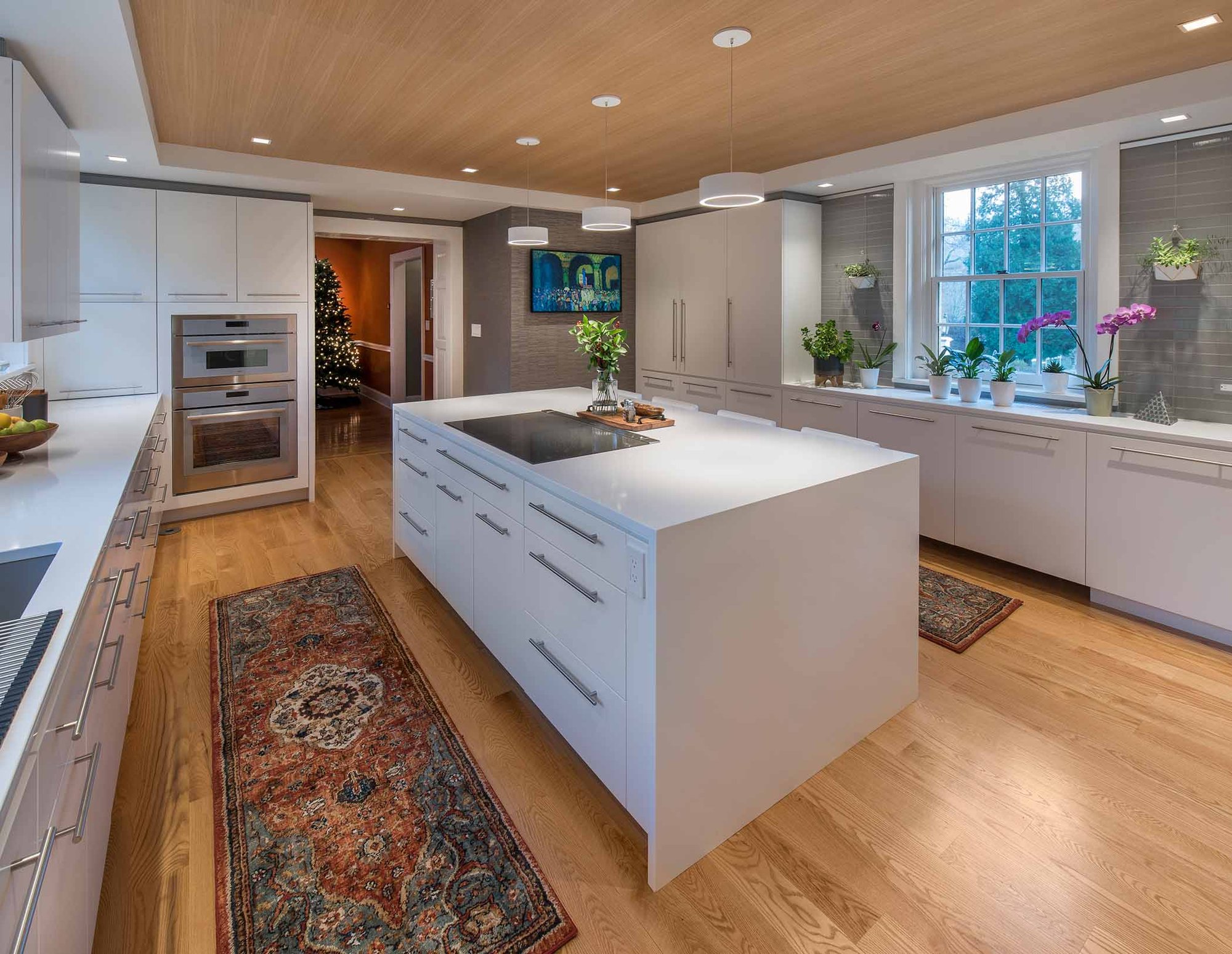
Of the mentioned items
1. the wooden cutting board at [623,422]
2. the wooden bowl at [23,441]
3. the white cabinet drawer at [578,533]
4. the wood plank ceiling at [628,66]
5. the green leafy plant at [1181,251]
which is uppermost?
the wood plank ceiling at [628,66]

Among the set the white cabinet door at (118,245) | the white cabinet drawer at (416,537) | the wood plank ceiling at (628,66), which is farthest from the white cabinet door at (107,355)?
the white cabinet drawer at (416,537)

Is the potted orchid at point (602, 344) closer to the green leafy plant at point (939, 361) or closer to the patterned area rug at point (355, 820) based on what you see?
the patterned area rug at point (355, 820)

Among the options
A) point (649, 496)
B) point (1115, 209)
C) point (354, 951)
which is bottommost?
point (354, 951)

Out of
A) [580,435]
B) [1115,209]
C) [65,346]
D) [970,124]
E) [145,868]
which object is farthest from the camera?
[65,346]

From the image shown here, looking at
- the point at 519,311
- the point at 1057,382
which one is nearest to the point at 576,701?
the point at 1057,382

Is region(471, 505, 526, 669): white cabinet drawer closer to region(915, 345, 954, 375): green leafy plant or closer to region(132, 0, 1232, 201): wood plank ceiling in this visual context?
region(132, 0, 1232, 201): wood plank ceiling

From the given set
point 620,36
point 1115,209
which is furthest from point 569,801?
point 1115,209

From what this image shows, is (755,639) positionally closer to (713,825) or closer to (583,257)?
(713,825)

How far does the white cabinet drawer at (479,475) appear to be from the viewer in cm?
227

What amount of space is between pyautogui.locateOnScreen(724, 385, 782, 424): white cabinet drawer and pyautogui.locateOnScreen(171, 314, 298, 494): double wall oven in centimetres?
321

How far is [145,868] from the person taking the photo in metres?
1.72

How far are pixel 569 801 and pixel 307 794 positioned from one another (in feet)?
2.53

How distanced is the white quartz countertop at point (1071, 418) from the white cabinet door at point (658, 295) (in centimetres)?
174

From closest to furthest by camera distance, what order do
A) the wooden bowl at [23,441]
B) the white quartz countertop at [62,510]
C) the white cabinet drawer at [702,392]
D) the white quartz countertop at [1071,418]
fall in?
the white quartz countertop at [62,510]
the wooden bowl at [23,441]
the white quartz countertop at [1071,418]
the white cabinet drawer at [702,392]
